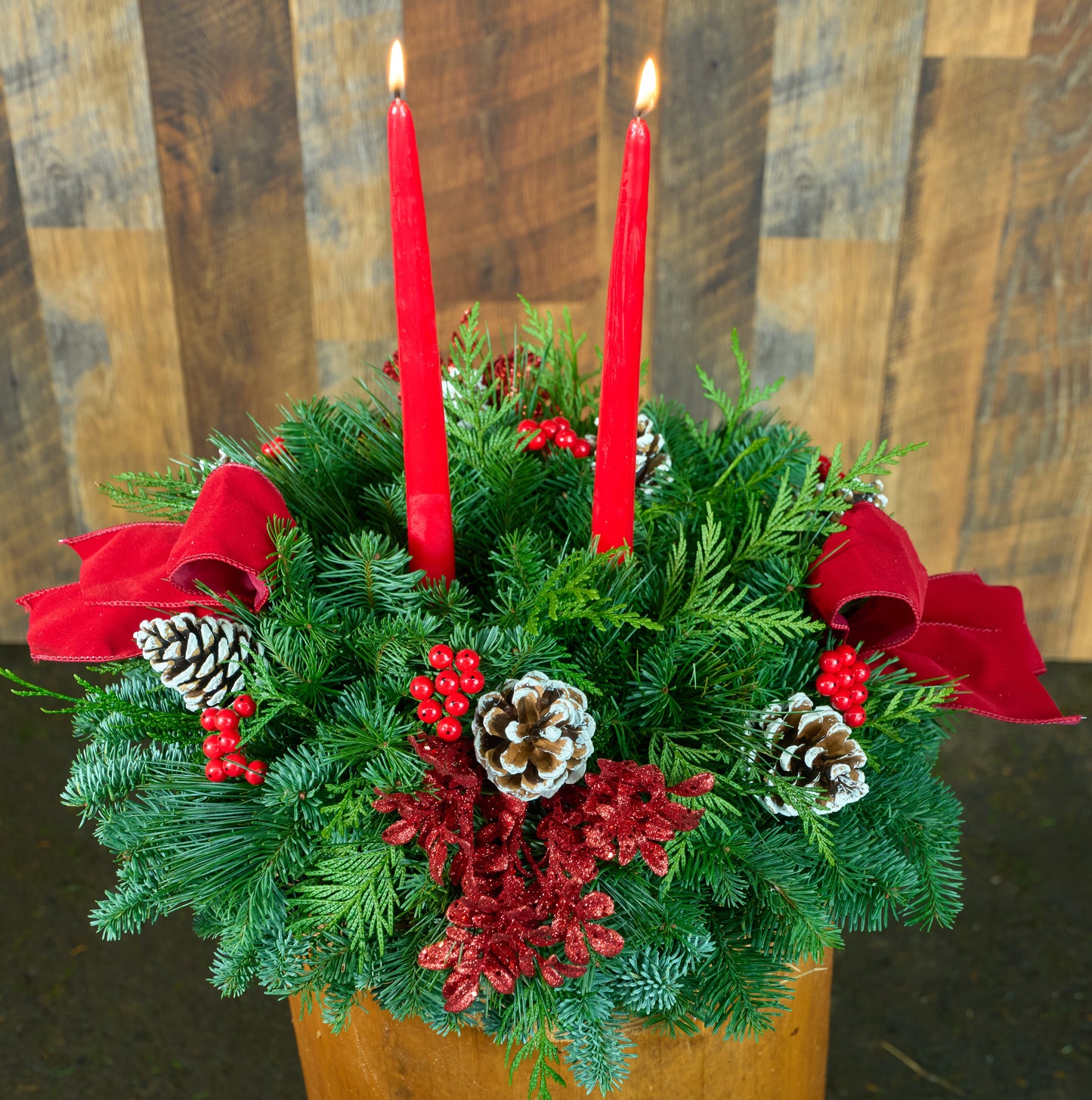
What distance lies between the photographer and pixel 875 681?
40 centimetres

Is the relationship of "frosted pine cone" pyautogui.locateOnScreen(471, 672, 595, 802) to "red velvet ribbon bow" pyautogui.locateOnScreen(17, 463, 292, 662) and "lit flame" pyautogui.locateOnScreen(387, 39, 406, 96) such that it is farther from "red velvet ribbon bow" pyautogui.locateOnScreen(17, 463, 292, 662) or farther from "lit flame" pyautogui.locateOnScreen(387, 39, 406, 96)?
"lit flame" pyautogui.locateOnScreen(387, 39, 406, 96)

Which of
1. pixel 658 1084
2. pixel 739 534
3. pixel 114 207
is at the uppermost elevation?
pixel 114 207

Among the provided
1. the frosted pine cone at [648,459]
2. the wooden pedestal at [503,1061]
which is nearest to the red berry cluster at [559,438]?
the frosted pine cone at [648,459]

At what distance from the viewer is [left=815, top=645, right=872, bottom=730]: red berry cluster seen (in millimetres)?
381

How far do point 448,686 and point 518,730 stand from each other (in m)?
0.03

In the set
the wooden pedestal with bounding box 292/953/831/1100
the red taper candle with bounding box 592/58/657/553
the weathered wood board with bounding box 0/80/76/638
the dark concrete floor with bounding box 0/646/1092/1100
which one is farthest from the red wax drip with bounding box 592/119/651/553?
the weathered wood board with bounding box 0/80/76/638

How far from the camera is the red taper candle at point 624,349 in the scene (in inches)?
A: 12.5

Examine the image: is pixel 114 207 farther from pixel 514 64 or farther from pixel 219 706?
pixel 219 706

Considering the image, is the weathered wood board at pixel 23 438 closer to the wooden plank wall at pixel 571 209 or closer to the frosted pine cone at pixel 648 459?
the wooden plank wall at pixel 571 209

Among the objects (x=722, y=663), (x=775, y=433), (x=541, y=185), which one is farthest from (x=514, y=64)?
(x=722, y=663)

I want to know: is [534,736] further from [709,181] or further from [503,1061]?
[709,181]

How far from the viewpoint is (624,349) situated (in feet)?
1.09

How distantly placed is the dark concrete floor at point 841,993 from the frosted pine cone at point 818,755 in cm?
49

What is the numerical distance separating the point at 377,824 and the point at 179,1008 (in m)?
0.55
